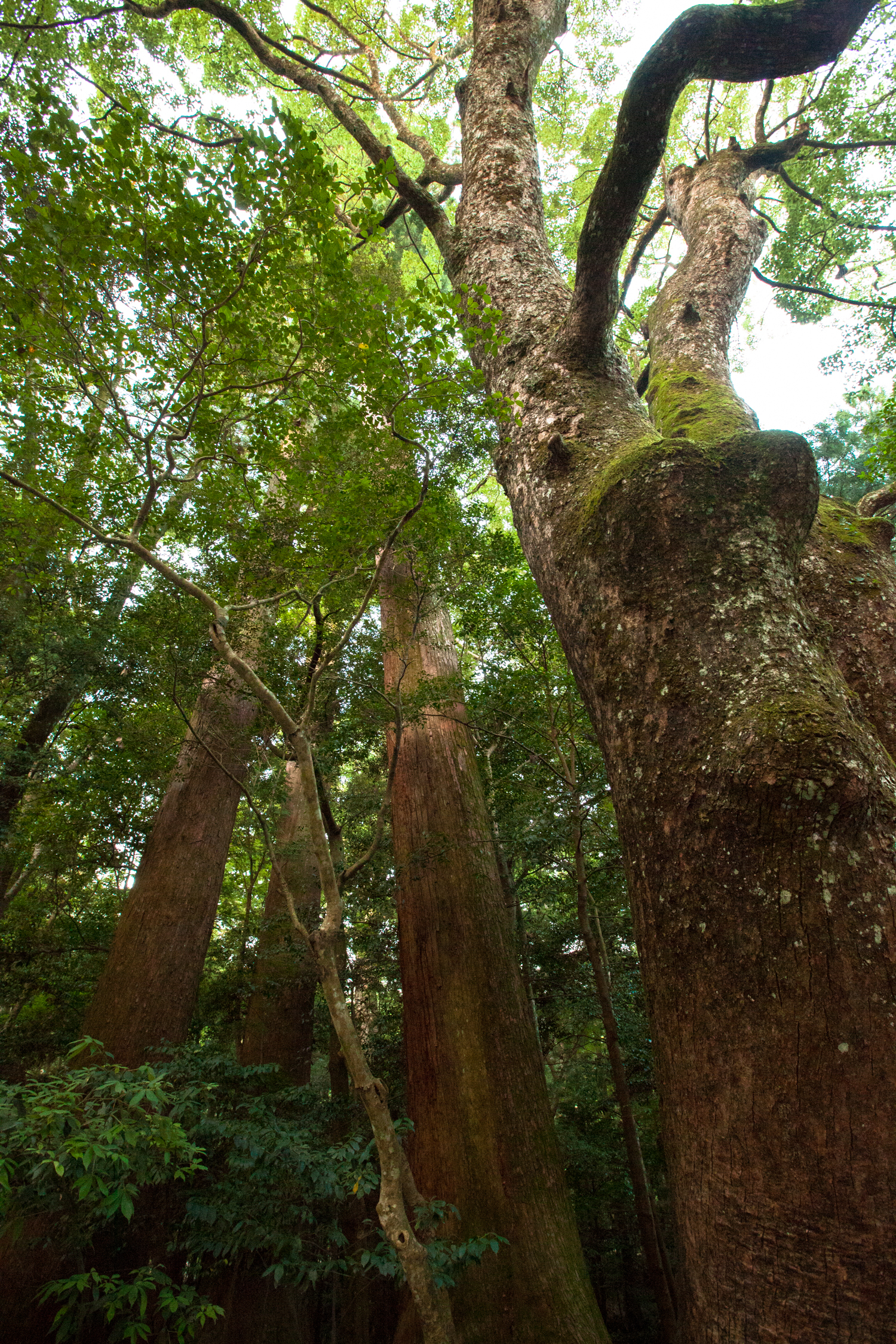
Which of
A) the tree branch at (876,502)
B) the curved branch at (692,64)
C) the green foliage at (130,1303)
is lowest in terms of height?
the green foliage at (130,1303)

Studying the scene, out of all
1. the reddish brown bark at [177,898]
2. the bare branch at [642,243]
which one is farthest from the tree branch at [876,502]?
the bare branch at [642,243]

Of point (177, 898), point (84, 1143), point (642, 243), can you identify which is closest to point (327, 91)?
point (642, 243)

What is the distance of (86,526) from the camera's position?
3.09m

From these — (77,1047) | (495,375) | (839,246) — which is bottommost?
(77,1047)

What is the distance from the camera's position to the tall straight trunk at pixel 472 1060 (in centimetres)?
322

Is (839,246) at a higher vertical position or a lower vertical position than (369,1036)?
higher

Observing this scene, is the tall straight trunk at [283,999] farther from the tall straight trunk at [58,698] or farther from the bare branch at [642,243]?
the bare branch at [642,243]

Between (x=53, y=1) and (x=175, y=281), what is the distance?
5579 mm

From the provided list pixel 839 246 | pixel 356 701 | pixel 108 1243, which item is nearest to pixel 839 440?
pixel 839 246

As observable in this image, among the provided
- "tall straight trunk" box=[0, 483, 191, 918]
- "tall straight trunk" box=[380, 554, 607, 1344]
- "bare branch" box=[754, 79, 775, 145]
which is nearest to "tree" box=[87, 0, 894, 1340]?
"tall straight trunk" box=[380, 554, 607, 1344]

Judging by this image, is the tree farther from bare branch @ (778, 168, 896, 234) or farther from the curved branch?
bare branch @ (778, 168, 896, 234)

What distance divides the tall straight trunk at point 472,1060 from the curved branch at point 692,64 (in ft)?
8.10

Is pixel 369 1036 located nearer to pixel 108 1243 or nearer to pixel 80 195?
pixel 108 1243

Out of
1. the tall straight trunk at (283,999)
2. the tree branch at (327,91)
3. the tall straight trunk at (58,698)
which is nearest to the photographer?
the tree branch at (327,91)
